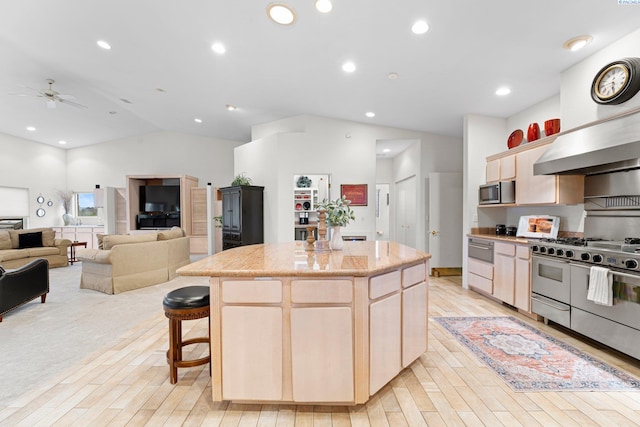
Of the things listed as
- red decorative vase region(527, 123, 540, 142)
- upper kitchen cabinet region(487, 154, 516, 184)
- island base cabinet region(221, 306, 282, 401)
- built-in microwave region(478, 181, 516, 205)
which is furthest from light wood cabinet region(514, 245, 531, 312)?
island base cabinet region(221, 306, 282, 401)

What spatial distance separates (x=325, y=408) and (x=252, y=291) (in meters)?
0.93

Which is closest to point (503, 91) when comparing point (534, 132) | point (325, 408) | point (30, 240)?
point (534, 132)

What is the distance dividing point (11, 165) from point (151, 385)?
30.4 ft

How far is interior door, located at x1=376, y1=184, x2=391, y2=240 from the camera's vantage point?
7926 millimetres

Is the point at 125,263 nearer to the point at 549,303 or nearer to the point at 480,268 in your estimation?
the point at 480,268

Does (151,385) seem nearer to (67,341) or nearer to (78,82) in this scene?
(67,341)

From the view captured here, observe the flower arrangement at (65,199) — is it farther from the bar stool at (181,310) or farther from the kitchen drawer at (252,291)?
the kitchen drawer at (252,291)

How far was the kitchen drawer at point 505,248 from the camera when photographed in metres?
3.73

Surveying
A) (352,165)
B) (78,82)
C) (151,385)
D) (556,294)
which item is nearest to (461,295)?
(556,294)

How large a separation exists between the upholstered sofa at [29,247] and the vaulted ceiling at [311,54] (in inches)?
112

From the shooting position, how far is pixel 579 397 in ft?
6.70

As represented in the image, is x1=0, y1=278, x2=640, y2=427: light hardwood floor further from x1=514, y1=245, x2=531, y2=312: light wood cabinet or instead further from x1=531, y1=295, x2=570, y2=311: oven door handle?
x1=514, y1=245, x2=531, y2=312: light wood cabinet

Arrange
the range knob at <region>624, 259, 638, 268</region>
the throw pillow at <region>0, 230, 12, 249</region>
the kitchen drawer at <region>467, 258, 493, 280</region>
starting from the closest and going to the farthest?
the range knob at <region>624, 259, 638, 268</region>
the kitchen drawer at <region>467, 258, 493, 280</region>
the throw pillow at <region>0, 230, 12, 249</region>

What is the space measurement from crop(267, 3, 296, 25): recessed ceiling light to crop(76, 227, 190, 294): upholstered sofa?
4.00 meters
